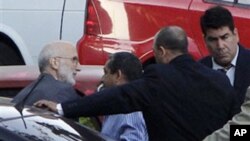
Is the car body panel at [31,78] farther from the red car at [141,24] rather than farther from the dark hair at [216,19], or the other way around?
the red car at [141,24]

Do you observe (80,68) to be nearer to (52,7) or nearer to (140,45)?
(140,45)

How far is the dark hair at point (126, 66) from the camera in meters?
6.77

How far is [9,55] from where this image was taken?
453 inches

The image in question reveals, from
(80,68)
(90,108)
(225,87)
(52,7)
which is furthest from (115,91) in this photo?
(52,7)

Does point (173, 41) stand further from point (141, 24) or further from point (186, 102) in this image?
point (141, 24)

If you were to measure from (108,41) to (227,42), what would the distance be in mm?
3062

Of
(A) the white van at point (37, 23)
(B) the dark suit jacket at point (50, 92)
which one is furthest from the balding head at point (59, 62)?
(A) the white van at point (37, 23)

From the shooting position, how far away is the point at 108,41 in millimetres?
10258

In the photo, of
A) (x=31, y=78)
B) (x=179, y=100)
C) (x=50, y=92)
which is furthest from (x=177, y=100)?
(x=31, y=78)

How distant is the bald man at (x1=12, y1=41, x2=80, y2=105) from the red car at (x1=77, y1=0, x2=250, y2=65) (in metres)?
2.91

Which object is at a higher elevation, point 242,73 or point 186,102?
point 186,102

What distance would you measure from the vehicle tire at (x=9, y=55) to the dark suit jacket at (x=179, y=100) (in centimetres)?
509

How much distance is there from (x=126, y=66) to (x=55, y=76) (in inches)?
21.4

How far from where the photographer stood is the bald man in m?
6.71
